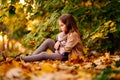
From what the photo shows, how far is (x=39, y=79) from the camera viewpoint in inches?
123

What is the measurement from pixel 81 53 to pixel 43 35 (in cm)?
162

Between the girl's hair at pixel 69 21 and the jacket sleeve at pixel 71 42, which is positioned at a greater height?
the girl's hair at pixel 69 21

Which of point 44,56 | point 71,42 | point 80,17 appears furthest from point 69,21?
point 80,17

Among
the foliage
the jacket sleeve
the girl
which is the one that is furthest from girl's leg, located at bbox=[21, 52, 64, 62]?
the foliage

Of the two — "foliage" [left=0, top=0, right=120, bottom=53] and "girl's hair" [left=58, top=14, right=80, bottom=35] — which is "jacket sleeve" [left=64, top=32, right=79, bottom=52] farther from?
"foliage" [left=0, top=0, right=120, bottom=53]

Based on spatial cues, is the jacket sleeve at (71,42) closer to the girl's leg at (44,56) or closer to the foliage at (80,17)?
the girl's leg at (44,56)

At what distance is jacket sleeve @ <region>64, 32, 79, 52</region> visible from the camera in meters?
6.53

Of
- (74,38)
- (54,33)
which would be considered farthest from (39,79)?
(54,33)

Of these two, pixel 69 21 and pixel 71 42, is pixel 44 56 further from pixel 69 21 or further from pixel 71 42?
pixel 69 21

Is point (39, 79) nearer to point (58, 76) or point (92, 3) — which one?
point (58, 76)

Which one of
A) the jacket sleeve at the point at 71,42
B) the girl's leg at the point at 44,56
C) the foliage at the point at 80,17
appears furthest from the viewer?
the foliage at the point at 80,17

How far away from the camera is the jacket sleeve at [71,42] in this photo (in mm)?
6525

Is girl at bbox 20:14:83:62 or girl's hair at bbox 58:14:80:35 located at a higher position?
girl's hair at bbox 58:14:80:35

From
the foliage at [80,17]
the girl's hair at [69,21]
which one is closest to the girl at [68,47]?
the girl's hair at [69,21]
